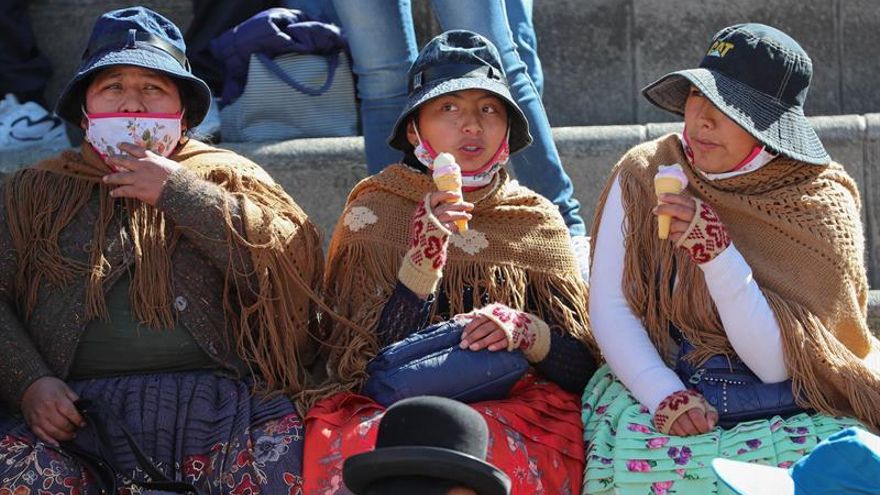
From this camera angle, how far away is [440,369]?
355 centimetres

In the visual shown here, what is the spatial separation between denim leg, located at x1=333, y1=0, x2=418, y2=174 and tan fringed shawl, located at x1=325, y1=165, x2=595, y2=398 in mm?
692

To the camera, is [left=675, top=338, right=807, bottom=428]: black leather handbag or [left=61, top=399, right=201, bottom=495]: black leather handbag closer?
[left=61, top=399, right=201, bottom=495]: black leather handbag

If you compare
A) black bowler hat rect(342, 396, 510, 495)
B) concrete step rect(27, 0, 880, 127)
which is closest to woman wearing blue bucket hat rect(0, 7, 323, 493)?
black bowler hat rect(342, 396, 510, 495)

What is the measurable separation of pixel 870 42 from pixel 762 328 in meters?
2.56

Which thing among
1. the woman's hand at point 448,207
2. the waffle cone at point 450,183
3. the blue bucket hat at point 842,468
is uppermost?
the blue bucket hat at point 842,468

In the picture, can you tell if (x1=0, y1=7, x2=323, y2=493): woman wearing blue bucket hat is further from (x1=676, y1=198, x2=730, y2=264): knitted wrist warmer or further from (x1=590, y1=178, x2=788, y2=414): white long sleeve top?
(x1=676, y1=198, x2=730, y2=264): knitted wrist warmer

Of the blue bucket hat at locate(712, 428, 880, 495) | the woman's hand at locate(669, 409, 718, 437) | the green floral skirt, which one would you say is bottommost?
the green floral skirt

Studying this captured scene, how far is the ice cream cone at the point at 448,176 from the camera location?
365 centimetres

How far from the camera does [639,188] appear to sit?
3.79m

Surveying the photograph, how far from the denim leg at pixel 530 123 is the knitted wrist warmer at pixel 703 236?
1.03 metres

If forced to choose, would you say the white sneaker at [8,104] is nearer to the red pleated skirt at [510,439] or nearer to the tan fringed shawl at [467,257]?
the tan fringed shawl at [467,257]

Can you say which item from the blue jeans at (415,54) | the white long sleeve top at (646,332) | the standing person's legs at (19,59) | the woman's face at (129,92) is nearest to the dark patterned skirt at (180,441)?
the woman's face at (129,92)

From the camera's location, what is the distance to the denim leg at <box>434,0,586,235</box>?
4516 mm

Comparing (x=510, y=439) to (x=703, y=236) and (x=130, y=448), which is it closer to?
(x=703, y=236)
